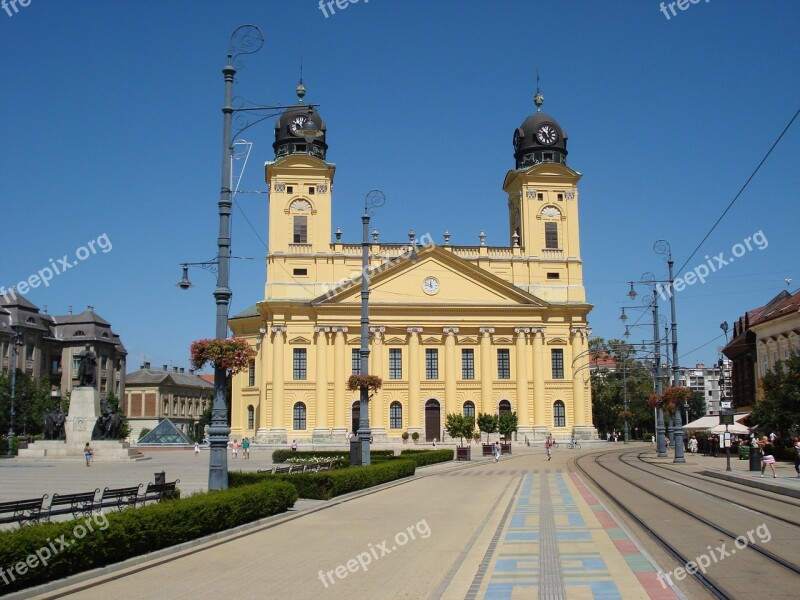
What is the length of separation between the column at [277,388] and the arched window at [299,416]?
124 centimetres

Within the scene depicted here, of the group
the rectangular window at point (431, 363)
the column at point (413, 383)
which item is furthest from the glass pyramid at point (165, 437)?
the rectangular window at point (431, 363)

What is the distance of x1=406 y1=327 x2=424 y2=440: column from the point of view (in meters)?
71.5

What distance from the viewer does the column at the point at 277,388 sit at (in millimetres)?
69500

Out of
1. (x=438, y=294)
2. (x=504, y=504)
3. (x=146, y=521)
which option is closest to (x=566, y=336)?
(x=438, y=294)

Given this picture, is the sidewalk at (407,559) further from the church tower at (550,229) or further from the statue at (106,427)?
the church tower at (550,229)

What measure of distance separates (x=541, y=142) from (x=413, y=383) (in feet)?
83.0

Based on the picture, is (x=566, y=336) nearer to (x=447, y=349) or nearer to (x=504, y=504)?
(x=447, y=349)

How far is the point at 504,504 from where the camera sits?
22078mm

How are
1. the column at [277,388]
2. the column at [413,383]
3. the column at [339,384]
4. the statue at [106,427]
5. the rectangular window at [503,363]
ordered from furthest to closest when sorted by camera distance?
the rectangular window at [503,363] → the column at [413,383] → the column at [339,384] → the column at [277,388] → the statue at [106,427]

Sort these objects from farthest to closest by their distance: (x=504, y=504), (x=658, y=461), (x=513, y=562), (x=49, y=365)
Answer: (x=49, y=365), (x=658, y=461), (x=504, y=504), (x=513, y=562)

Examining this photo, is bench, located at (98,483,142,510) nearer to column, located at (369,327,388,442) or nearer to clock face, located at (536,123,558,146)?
column, located at (369,327,388,442)

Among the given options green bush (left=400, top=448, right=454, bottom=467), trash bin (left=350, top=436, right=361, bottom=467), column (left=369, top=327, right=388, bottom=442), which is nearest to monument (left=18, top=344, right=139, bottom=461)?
green bush (left=400, top=448, right=454, bottom=467)

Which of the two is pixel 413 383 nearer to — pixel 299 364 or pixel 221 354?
pixel 299 364

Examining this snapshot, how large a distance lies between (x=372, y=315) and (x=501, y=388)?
1308 cm
